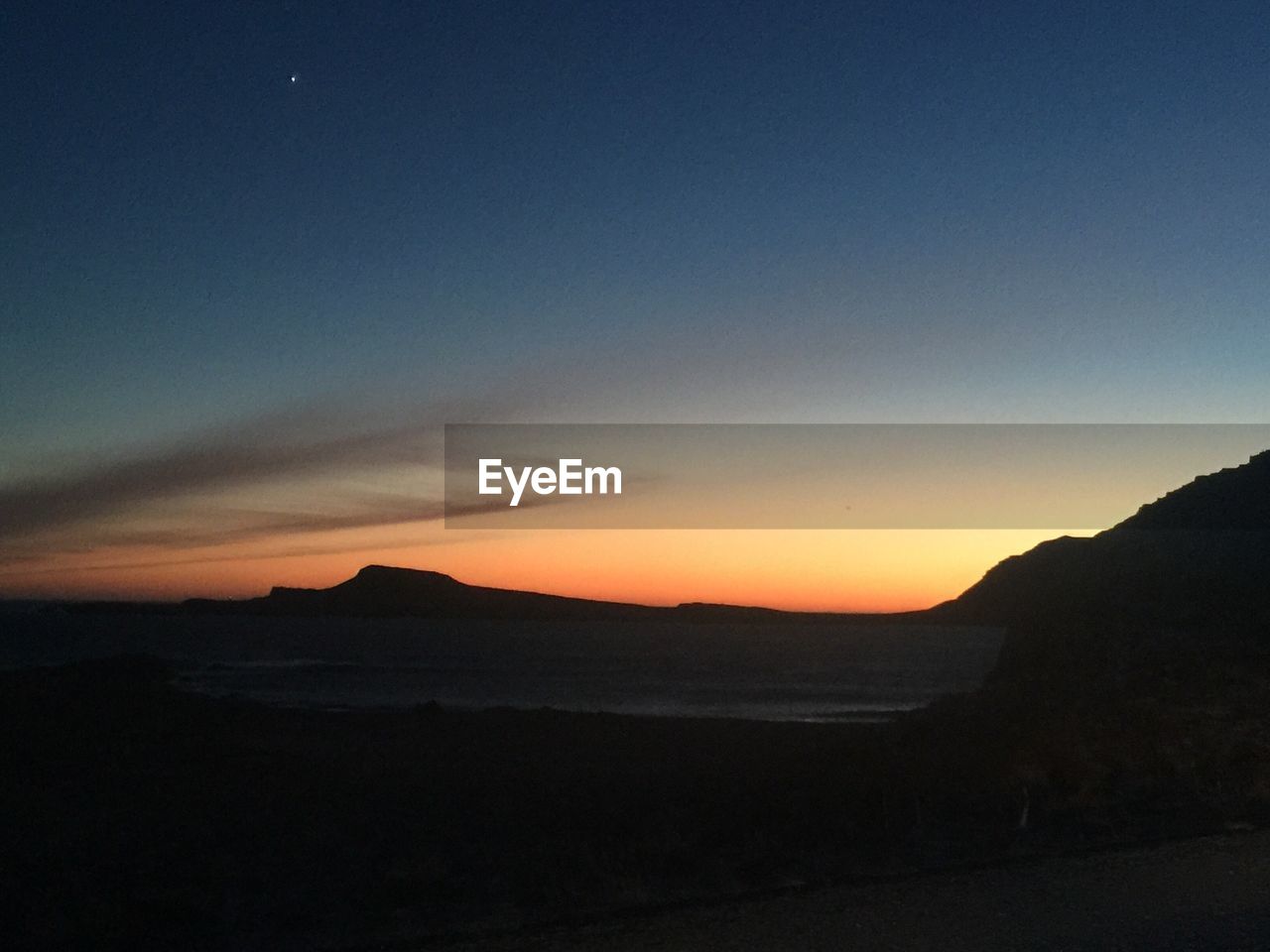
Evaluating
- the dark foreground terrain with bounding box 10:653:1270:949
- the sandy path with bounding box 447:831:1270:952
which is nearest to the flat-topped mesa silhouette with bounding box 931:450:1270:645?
the dark foreground terrain with bounding box 10:653:1270:949

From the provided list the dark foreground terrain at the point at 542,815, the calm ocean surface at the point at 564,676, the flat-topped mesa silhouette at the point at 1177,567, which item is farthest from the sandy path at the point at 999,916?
the calm ocean surface at the point at 564,676

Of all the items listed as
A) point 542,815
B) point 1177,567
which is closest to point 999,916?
point 542,815

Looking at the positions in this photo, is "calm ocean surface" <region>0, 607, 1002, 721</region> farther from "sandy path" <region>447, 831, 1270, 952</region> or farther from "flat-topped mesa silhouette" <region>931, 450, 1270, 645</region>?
"sandy path" <region>447, 831, 1270, 952</region>

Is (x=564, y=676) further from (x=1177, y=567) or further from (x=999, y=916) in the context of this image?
(x=999, y=916)

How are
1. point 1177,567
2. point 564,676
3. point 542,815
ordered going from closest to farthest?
1. point 542,815
2. point 1177,567
3. point 564,676

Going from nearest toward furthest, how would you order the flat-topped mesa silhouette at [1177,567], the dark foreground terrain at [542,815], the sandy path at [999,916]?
the sandy path at [999,916] → the dark foreground terrain at [542,815] → the flat-topped mesa silhouette at [1177,567]

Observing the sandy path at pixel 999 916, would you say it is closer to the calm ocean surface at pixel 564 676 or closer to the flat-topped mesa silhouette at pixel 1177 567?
the flat-topped mesa silhouette at pixel 1177 567
